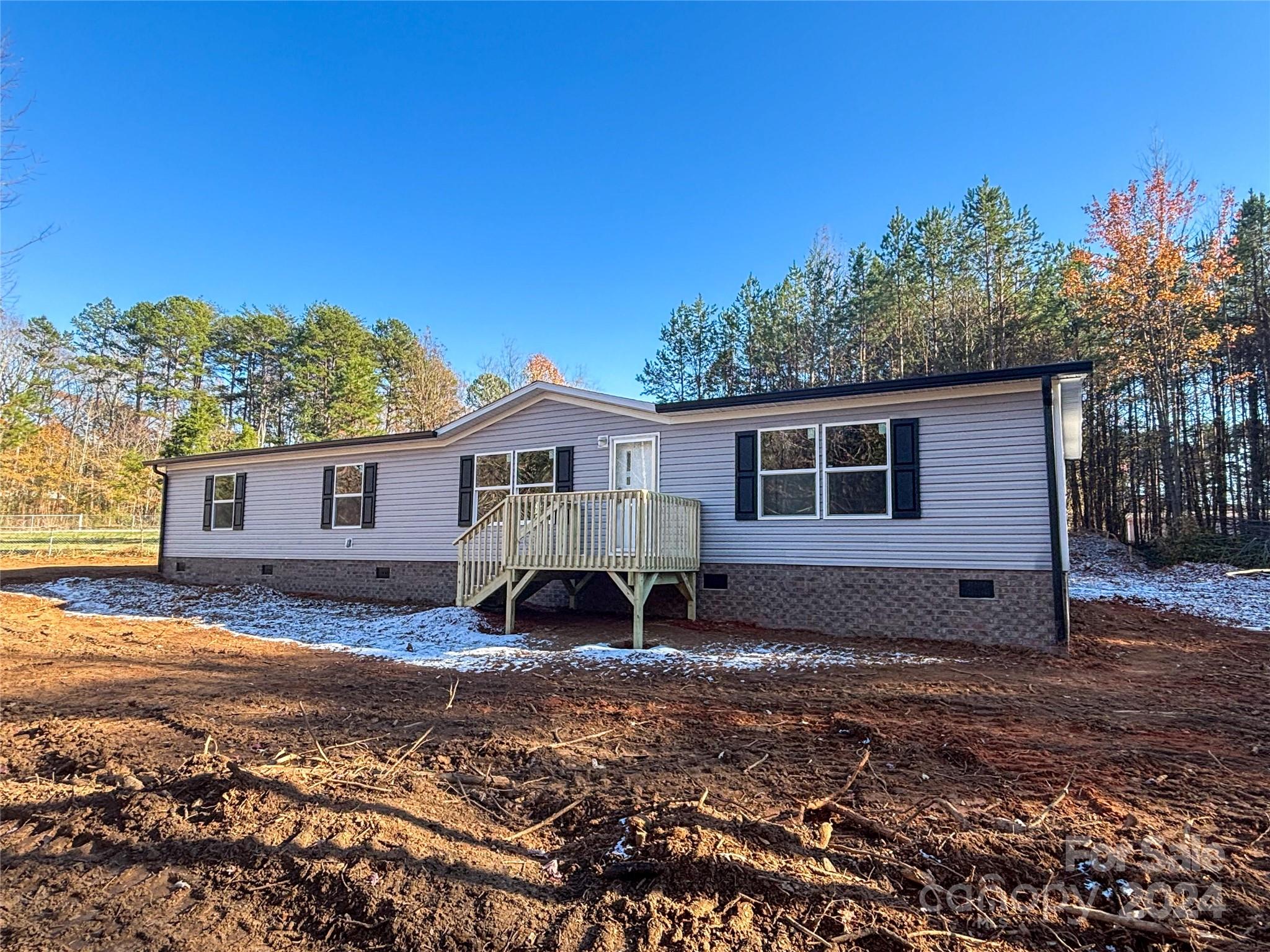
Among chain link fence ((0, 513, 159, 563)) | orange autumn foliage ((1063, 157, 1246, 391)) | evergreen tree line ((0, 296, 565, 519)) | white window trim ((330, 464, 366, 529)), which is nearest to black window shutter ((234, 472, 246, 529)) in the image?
white window trim ((330, 464, 366, 529))

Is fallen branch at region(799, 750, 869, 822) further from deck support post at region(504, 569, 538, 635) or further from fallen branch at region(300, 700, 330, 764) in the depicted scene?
deck support post at region(504, 569, 538, 635)

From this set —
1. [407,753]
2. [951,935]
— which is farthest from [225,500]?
[951,935]

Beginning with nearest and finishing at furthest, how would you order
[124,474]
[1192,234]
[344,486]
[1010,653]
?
[1010,653] → [344,486] → [1192,234] → [124,474]

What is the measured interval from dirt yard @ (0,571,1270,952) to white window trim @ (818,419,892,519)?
346 cm

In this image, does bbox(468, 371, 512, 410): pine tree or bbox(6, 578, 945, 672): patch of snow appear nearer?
bbox(6, 578, 945, 672): patch of snow

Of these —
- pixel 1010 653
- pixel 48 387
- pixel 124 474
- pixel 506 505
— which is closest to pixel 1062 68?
pixel 1010 653

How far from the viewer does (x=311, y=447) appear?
13930 mm

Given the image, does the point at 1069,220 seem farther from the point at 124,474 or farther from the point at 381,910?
the point at 124,474

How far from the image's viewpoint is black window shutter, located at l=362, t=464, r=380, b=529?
13539mm

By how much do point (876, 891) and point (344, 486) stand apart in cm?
1375

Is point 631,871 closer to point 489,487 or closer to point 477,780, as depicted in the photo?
point 477,780

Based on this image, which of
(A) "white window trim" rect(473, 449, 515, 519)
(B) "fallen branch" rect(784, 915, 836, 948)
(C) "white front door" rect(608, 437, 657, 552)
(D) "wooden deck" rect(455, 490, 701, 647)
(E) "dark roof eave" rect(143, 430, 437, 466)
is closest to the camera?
(B) "fallen branch" rect(784, 915, 836, 948)

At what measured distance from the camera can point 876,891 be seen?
234 centimetres

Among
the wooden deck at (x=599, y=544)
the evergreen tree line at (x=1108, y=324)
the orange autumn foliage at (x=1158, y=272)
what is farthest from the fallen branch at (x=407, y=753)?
the orange autumn foliage at (x=1158, y=272)
